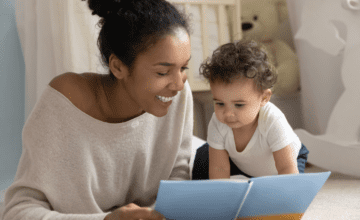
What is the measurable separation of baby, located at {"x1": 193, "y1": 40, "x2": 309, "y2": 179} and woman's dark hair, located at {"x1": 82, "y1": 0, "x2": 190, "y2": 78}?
0.57 ft

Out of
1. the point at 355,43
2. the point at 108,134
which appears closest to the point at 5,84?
the point at 108,134

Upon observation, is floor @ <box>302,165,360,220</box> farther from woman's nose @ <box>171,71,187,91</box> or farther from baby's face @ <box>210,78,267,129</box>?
woman's nose @ <box>171,71,187,91</box>

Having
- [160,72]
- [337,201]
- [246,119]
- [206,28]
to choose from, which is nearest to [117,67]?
[160,72]

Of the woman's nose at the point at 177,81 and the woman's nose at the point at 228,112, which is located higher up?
the woman's nose at the point at 177,81

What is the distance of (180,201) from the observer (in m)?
0.61

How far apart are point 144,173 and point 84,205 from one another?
19 cm

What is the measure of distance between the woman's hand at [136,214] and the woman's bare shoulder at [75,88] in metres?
0.29

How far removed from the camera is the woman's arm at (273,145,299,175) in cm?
88

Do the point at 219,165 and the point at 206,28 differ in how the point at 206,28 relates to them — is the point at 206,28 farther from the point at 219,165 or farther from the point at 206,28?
the point at 219,165

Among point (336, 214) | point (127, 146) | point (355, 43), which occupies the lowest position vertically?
point (336, 214)

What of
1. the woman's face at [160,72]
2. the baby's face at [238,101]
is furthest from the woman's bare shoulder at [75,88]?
the baby's face at [238,101]

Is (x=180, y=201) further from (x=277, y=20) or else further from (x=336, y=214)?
(x=277, y=20)

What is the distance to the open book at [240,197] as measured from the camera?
0.59 m

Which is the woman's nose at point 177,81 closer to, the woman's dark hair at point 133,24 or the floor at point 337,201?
the woman's dark hair at point 133,24
